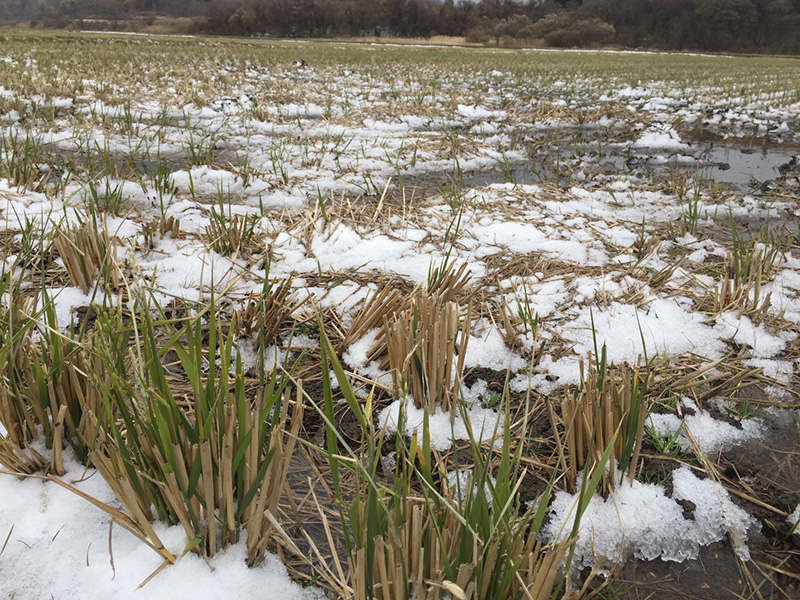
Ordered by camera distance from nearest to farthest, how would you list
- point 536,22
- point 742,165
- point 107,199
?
point 107,199
point 742,165
point 536,22

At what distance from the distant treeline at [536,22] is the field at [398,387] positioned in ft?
162

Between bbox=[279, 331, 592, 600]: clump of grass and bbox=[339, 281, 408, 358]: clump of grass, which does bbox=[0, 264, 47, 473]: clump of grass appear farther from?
bbox=[339, 281, 408, 358]: clump of grass

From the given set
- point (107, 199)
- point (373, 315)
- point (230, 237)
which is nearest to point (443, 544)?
point (373, 315)

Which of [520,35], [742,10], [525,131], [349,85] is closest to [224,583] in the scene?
[525,131]

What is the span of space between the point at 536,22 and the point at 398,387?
6128cm

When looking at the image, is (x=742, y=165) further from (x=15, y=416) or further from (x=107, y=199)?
(x=15, y=416)

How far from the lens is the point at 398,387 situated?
63.3 inches

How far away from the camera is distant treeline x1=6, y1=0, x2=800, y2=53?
5122cm

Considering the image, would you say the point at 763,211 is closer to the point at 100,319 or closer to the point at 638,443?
the point at 638,443

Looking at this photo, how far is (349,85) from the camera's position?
10125mm

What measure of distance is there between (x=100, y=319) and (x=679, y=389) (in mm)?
1726

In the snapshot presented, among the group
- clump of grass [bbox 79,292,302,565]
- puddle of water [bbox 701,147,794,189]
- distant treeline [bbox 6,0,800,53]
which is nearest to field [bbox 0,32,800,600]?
Result: clump of grass [bbox 79,292,302,565]

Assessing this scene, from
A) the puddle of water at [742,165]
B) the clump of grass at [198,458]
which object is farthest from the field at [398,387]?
the puddle of water at [742,165]

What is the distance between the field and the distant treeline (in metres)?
49.4
